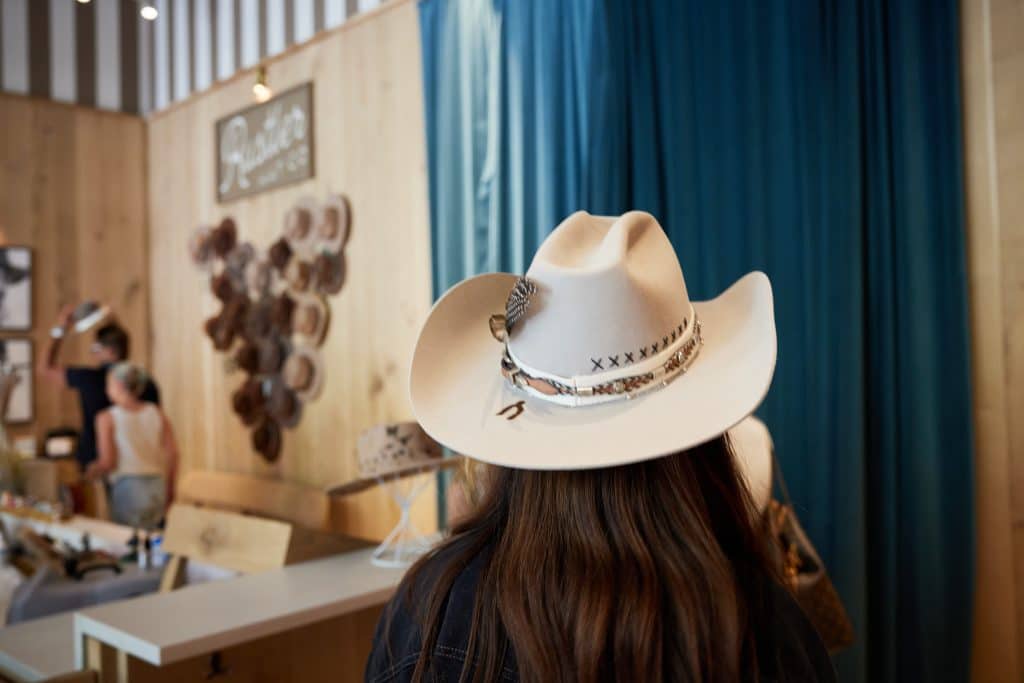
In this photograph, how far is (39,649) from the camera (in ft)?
6.32

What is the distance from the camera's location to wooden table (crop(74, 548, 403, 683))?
157 centimetres

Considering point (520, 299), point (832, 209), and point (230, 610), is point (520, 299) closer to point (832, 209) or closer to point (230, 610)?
point (230, 610)

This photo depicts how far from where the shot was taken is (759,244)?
216cm

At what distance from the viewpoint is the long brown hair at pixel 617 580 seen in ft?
2.50

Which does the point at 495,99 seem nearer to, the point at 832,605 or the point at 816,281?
A: the point at 816,281

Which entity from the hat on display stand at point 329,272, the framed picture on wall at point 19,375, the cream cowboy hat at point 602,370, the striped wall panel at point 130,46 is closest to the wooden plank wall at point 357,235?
the hat on display stand at point 329,272

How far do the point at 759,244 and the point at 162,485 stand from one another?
89.8 inches

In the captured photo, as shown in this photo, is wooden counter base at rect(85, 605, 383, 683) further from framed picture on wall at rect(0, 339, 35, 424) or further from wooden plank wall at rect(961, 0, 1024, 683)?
framed picture on wall at rect(0, 339, 35, 424)

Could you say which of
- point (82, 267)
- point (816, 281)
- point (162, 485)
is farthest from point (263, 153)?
point (816, 281)

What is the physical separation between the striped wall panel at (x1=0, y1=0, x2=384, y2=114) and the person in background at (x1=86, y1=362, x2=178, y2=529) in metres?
1.71

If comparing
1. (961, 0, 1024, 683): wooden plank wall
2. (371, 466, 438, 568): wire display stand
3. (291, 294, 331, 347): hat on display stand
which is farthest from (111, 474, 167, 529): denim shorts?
(961, 0, 1024, 683): wooden plank wall

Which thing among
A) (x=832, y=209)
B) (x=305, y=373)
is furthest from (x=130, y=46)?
(x=832, y=209)

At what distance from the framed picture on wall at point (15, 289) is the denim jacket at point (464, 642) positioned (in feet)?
13.5

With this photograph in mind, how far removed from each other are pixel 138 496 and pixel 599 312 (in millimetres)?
2606
